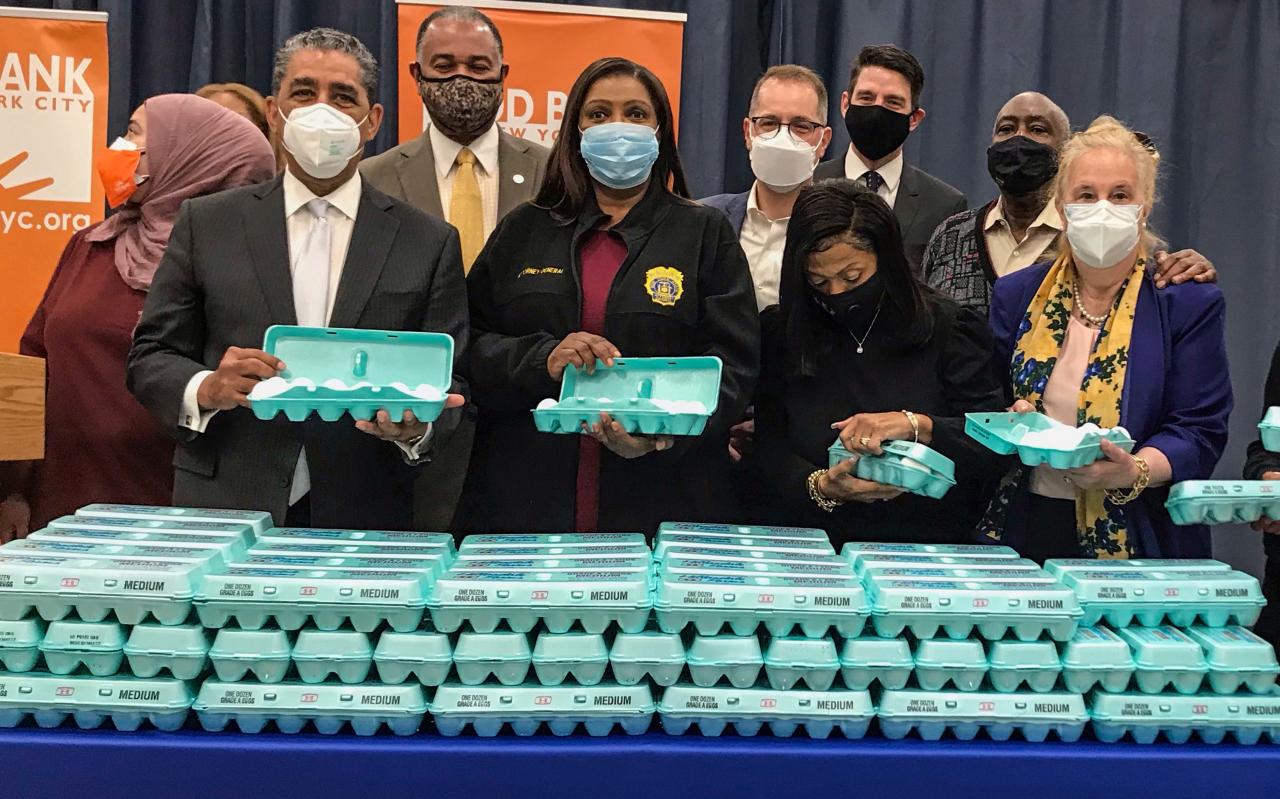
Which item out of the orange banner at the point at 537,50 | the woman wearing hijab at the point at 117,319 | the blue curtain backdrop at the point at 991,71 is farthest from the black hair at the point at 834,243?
the blue curtain backdrop at the point at 991,71

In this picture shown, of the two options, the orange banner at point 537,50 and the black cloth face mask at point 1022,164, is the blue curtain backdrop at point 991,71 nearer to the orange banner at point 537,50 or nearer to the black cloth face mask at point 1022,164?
the orange banner at point 537,50

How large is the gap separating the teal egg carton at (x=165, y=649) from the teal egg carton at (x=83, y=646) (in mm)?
20

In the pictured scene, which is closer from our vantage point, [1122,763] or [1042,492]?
[1122,763]

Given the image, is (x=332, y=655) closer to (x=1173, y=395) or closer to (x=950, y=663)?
(x=950, y=663)

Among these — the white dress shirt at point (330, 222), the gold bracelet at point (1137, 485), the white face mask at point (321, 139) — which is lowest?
the gold bracelet at point (1137, 485)

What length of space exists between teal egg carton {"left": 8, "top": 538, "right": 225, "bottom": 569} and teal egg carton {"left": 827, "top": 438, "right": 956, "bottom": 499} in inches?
43.2

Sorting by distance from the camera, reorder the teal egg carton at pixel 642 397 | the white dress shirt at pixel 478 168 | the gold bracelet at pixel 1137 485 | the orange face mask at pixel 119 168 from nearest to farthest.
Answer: the teal egg carton at pixel 642 397 → the gold bracelet at pixel 1137 485 → the orange face mask at pixel 119 168 → the white dress shirt at pixel 478 168

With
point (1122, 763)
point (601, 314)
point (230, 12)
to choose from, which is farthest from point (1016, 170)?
point (230, 12)

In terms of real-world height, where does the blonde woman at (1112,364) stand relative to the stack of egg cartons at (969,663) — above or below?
above

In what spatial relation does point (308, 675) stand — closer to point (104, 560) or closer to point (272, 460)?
point (104, 560)

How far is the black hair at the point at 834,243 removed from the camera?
2230 mm

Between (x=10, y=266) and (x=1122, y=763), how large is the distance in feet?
14.8

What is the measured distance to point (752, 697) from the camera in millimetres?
1587

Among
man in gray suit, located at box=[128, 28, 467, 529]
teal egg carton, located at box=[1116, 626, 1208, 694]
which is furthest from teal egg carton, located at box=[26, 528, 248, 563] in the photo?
teal egg carton, located at box=[1116, 626, 1208, 694]
